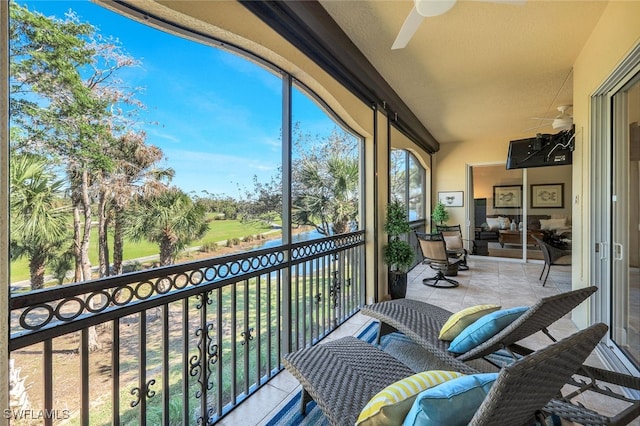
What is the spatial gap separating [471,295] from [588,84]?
113 inches

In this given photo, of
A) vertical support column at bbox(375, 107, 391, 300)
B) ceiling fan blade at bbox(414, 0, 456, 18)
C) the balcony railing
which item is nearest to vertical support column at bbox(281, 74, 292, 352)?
the balcony railing

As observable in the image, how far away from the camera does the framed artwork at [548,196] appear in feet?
20.9

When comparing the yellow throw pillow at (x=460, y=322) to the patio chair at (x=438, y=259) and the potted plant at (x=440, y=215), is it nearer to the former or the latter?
the patio chair at (x=438, y=259)

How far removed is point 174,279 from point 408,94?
409 cm

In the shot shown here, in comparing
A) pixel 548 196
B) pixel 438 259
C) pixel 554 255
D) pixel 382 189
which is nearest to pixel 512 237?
pixel 548 196

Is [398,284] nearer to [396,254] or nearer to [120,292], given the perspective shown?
[396,254]

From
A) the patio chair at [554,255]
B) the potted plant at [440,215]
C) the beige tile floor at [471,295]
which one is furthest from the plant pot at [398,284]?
the potted plant at [440,215]

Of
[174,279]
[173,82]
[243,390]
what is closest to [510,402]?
[174,279]

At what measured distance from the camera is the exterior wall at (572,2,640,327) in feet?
6.67

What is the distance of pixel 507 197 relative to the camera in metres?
6.94

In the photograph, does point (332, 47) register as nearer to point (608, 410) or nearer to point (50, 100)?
point (50, 100)

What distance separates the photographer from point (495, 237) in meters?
7.06

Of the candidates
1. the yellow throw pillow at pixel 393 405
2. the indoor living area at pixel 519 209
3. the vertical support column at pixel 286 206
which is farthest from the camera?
the indoor living area at pixel 519 209

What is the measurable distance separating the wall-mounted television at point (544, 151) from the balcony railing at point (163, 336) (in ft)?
10.7
